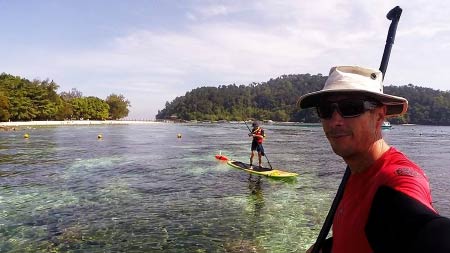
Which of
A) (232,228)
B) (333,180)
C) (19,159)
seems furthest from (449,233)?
(19,159)

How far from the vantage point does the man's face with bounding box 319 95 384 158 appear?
2555 millimetres

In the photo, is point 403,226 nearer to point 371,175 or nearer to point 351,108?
point 371,175

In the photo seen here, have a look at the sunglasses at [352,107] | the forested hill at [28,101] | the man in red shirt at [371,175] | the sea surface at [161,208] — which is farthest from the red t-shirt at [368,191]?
the forested hill at [28,101]

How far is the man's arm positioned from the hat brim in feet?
2.28

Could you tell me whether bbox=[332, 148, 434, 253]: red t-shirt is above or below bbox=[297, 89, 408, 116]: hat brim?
below

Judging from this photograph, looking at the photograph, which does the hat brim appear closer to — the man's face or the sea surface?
the man's face

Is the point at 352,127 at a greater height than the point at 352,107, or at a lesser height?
lesser

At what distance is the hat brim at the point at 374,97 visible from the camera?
98.2 inches

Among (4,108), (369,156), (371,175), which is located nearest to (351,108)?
(369,156)

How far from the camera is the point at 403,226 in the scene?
1.80 metres

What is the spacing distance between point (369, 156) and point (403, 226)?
819 millimetres

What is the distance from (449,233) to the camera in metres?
1.60

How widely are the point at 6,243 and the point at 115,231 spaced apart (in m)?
3.17

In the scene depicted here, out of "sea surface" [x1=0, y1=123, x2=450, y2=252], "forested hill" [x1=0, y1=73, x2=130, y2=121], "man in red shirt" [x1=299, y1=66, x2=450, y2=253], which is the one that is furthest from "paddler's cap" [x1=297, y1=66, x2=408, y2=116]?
"forested hill" [x1=0, y1=73, x2=130, y2=121]
